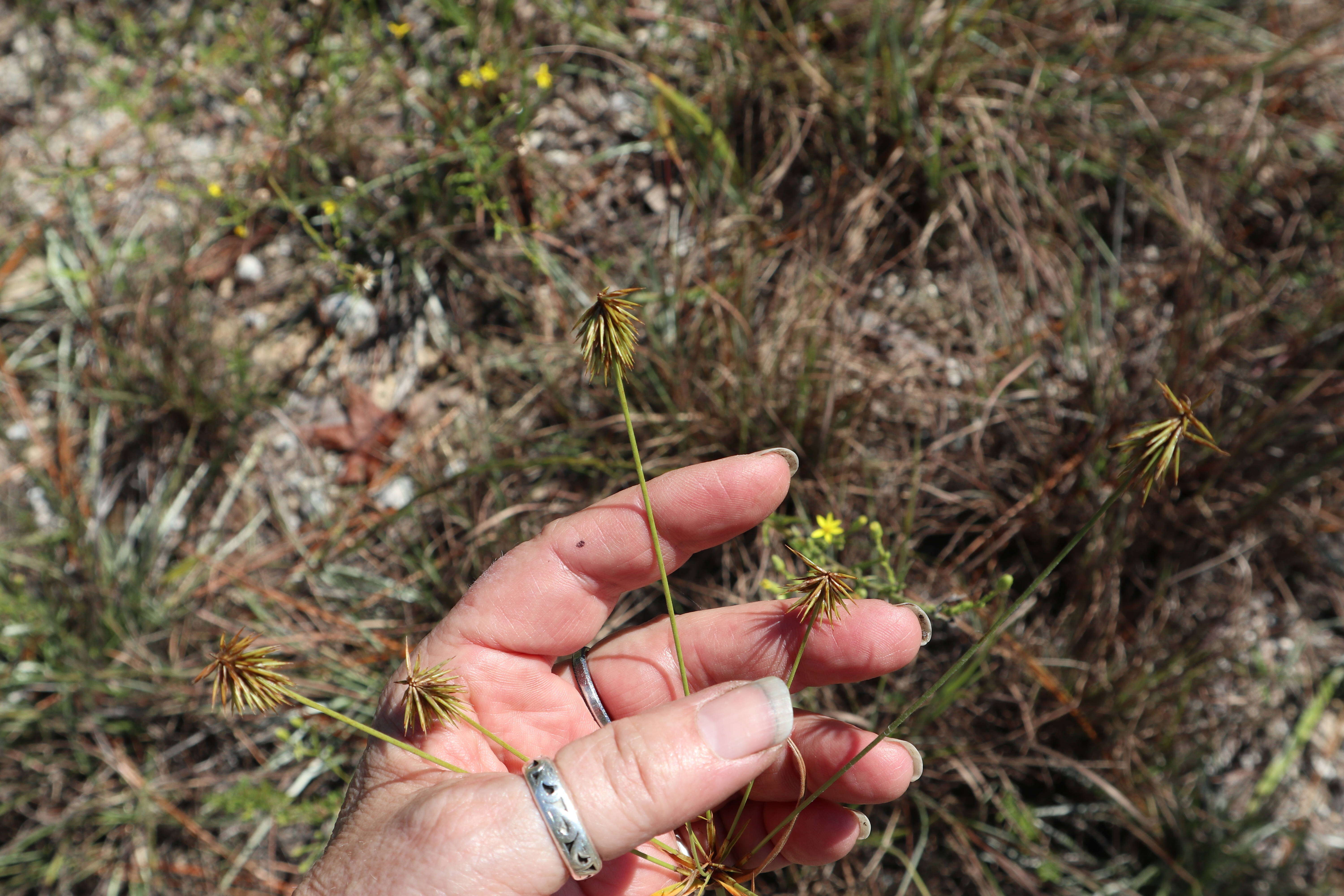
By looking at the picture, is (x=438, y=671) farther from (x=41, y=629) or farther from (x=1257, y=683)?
(x=1257, y=683)

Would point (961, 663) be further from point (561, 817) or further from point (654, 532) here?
point (561, 817)

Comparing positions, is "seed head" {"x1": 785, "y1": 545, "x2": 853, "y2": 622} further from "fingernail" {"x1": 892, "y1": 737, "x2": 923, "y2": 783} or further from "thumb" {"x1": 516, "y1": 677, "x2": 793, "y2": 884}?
"fingernail" {"x1": 892, "y1": 737, "x2": 923, "y2": 783}

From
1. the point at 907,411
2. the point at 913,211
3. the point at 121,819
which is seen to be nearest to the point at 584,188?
the point at 913,211

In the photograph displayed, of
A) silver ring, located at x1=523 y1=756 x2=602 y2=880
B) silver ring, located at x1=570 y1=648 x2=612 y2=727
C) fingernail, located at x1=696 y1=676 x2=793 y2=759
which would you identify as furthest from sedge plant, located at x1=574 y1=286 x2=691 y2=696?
silver ring, located at x1=570 y1=648 x2=612 y2=727

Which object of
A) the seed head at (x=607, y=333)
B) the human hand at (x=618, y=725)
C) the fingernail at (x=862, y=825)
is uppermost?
the seed head at (x=607, y=333)

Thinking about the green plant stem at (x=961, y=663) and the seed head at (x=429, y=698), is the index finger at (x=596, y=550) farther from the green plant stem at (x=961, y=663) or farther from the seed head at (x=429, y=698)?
the green plant stem at (x=961, y=663)

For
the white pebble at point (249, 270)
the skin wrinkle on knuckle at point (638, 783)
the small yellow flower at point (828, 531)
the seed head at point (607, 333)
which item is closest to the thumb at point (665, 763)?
the skin wrinkle on knuckle at point (638, 783)
